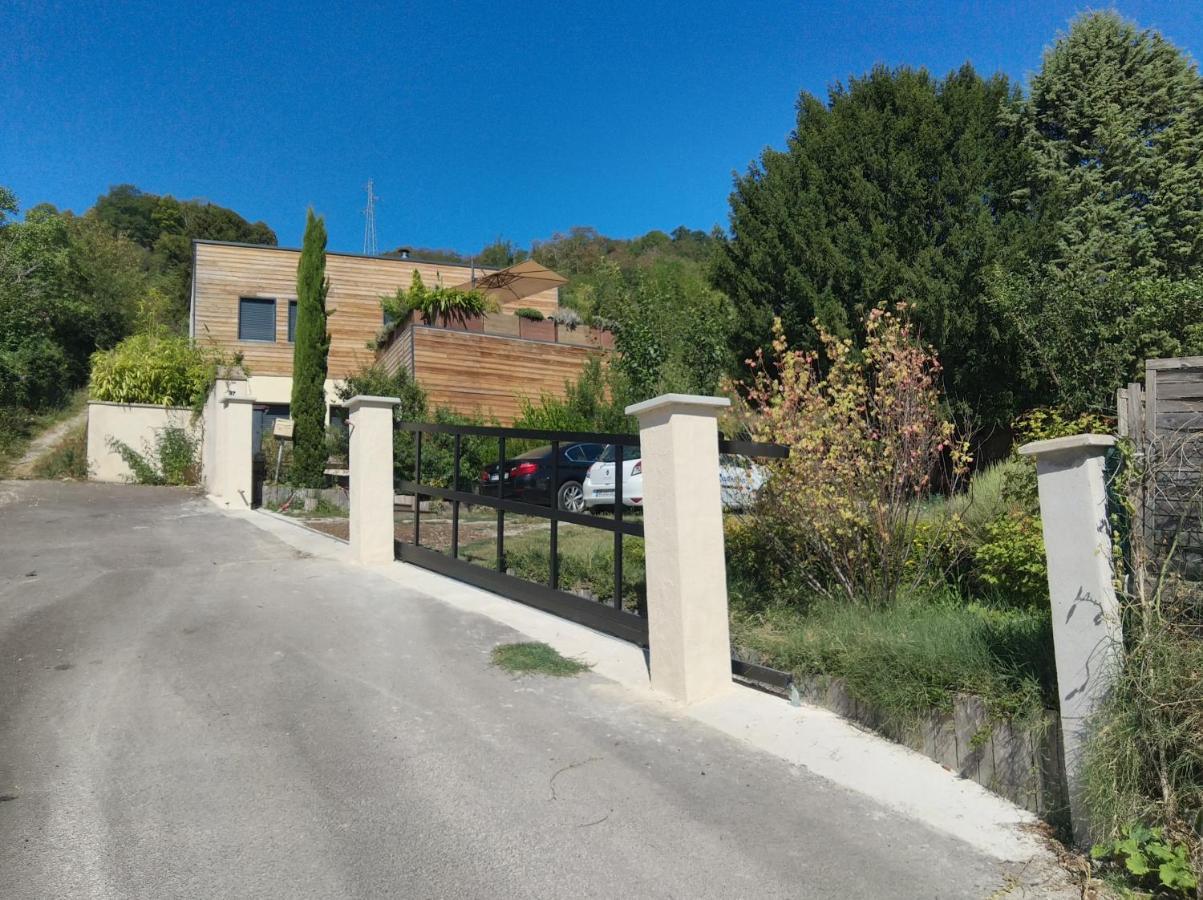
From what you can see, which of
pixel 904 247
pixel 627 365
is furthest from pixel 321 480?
pixel 904 247

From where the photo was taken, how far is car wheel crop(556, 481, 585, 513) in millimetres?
12172

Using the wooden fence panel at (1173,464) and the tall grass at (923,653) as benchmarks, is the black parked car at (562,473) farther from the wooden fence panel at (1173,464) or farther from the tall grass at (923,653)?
the wooden fence panel at (1173,464)

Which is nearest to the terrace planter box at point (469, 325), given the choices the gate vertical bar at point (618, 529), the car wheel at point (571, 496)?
the car wheel at point (571, 496)

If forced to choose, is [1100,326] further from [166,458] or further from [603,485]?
[166,458]

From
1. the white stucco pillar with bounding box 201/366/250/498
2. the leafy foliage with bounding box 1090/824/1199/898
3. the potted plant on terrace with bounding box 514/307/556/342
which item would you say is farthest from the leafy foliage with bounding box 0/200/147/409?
the leafy foliage with bounding box 1090/824/1199/898

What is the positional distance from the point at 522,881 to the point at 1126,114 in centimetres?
1284

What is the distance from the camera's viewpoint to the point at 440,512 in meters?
13.2

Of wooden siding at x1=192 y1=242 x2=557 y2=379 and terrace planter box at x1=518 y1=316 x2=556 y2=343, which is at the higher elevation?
wooden siding at x1=192 y1=242 x2=557 y2=379

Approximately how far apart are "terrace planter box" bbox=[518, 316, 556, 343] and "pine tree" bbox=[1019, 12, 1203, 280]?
10.9 metres

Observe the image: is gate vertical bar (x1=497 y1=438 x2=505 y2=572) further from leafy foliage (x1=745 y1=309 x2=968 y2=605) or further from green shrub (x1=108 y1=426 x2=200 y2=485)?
green shrub (x1=108 y1=426 x2=200 y2=485)

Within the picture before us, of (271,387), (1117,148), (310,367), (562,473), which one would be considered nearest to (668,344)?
(562,473)

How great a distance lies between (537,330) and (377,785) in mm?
16251

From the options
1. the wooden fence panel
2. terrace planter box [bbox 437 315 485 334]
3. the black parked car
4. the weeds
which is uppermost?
terrace planter box [bbox 437 315 485 334]

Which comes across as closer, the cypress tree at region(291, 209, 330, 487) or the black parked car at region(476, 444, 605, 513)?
the black parked car at region(476, 444, 605, 513)
